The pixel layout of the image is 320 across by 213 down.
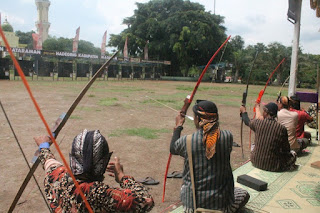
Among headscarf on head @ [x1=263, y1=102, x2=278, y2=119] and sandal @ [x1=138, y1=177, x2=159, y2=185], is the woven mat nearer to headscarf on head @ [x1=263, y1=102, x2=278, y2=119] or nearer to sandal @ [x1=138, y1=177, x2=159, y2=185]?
headscarf on head @ [x1=263, y1=102, x2=278, y2=119]

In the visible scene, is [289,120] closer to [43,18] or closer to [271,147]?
[271,147]

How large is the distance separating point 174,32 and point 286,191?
34248mm

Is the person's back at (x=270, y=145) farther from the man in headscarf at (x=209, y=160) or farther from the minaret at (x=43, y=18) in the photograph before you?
the minaret at (x=43, y=18)

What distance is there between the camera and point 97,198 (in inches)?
65.3

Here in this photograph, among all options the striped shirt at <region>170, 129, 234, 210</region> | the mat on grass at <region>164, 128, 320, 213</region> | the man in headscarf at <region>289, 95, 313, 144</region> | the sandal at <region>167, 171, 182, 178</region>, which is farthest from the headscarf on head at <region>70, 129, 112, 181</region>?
the man in headscarf at <region>289, 95, 313, 144</region>

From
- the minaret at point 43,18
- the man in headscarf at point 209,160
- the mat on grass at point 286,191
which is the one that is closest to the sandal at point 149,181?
the mat on grass at point 286,191

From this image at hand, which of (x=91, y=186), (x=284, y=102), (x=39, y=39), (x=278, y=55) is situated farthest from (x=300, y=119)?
(x=278, y=55)

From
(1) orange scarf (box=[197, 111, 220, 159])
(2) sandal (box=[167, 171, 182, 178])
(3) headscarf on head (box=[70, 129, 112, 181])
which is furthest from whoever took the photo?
(2) sandal (box=[167, 171, 182, 178])

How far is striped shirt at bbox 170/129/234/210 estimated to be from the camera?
7.20ft

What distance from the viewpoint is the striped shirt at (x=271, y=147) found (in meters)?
3.80

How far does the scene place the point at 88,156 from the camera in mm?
1636

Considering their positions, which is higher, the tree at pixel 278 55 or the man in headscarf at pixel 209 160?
the tree at pixel 278 55

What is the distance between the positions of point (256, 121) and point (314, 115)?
13.5 ft

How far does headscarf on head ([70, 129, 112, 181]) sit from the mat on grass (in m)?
1.62
